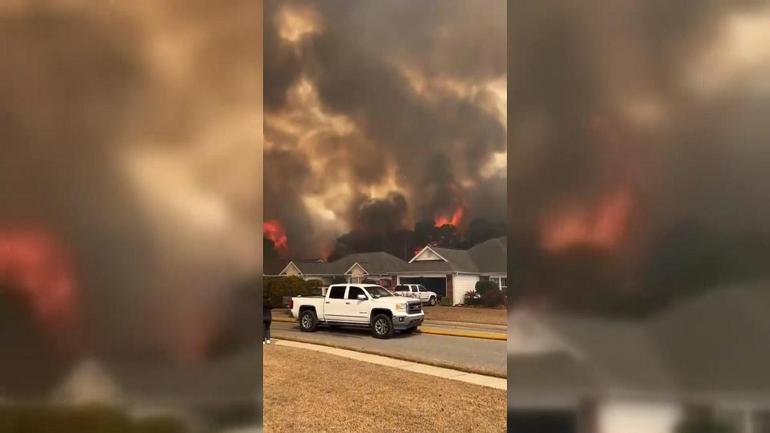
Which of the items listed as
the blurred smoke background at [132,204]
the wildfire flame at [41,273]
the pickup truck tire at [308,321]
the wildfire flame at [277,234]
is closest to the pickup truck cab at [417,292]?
the pickup truck tire at [308,321]

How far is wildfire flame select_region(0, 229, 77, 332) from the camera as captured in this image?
1255 mm

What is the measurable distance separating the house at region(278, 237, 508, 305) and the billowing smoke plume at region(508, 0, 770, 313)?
291 centimetres

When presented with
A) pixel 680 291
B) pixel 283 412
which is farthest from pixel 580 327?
pixel 283 412

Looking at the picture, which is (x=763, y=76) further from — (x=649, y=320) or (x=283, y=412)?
(x=283, y=412)

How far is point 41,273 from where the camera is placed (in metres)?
1.25

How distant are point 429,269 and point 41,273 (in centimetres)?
363

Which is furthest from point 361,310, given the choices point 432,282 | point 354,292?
point 432,282

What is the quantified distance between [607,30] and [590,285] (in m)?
0.70

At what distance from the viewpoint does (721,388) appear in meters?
1.33

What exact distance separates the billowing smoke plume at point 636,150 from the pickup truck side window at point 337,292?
11.8ft

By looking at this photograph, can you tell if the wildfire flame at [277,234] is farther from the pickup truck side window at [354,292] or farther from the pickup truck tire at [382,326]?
the pickup truck tire at [382,326]

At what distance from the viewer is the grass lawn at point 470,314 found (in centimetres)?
438

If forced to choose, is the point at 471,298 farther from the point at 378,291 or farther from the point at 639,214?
the point at 639,214

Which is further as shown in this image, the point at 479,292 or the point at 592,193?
the point at 479,292
